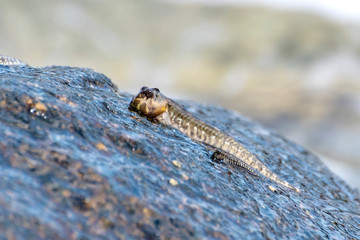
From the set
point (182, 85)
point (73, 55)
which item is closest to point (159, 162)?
point (182, 85)

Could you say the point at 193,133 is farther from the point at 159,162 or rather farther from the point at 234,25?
the point at 234,25

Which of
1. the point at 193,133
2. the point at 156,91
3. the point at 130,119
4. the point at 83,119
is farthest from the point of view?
the point at 156,91

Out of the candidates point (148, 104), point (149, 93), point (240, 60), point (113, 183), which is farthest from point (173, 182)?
point (240, 60)

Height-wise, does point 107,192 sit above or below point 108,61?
below

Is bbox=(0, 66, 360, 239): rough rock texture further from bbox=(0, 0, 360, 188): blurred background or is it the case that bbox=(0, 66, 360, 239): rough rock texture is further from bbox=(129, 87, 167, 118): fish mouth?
bbox=(0, 0, 360, 188): blurred background

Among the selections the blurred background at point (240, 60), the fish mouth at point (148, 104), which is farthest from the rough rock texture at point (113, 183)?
the blurred background at point (240, 60)

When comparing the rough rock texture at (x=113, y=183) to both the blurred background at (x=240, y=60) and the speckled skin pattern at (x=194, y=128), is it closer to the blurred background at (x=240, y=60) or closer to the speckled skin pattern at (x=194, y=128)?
the speckled skin pattern at (x=194, y=128)

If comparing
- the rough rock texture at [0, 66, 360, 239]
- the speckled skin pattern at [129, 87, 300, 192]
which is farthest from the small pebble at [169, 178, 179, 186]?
the speckled skin pattern at [129, 87, 300, 192]
